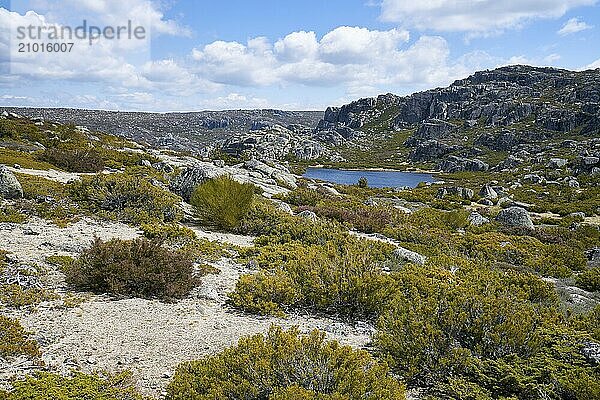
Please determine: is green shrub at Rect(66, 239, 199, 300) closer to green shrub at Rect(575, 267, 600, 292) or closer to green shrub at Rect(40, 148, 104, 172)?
green shrub at Rect(575, 267, 600, 292)

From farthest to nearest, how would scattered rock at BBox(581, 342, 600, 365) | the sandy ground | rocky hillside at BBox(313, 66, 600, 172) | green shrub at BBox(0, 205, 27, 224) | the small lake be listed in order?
rocky hillside at BBox(313, 66, 600, 172) → the small lake → green shrub at BBox(0, 205, 27, 224) → the sandy ground → scattered rock at BBox(581, 342, 600, 365)

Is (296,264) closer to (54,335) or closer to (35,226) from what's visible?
(54,335)

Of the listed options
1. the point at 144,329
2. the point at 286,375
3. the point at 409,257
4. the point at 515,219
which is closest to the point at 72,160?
the point at 409,257

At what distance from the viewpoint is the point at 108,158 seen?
86.5ft

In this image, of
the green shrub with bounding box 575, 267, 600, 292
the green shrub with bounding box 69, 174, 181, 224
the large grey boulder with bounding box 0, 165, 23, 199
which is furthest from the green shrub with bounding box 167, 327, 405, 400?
the large grey boulder with bounding box 0, 165, 23, 199

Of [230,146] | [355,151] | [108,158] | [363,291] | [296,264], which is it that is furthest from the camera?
[355,151]

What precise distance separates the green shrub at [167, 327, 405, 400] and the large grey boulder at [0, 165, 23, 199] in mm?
11251

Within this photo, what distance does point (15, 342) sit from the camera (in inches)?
207

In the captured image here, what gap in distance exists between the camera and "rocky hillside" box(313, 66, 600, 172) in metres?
85.6

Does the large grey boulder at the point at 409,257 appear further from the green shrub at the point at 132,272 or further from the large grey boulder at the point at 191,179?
the large grey boulder at the point at 191,179

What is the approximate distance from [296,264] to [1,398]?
5.80m

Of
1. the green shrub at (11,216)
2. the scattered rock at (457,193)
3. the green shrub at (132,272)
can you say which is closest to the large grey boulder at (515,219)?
the scattered rock at (457,193)

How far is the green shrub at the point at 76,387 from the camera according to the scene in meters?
4.11

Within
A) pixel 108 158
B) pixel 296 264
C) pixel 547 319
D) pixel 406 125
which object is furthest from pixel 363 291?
pixel 406 125
